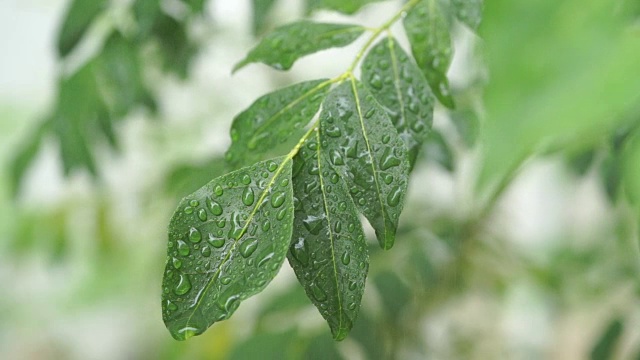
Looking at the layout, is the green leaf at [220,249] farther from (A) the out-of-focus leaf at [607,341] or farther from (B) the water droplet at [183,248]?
(A) the out-of-focus leaf at [607,341]

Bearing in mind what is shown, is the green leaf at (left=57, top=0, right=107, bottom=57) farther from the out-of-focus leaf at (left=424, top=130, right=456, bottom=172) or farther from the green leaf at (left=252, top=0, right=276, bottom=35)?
the out-of-focus leaf at (left=424, top=130, right=456, bottom=172)

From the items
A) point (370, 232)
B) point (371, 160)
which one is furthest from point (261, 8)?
point (370, 232)

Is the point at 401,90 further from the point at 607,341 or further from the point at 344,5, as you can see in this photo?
the point at 607,341

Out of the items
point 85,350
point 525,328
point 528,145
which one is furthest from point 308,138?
point 85,350

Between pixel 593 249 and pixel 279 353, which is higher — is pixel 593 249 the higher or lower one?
the lower one

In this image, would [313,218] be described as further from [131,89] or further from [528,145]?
[131,89]

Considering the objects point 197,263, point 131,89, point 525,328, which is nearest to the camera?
point 197,263
